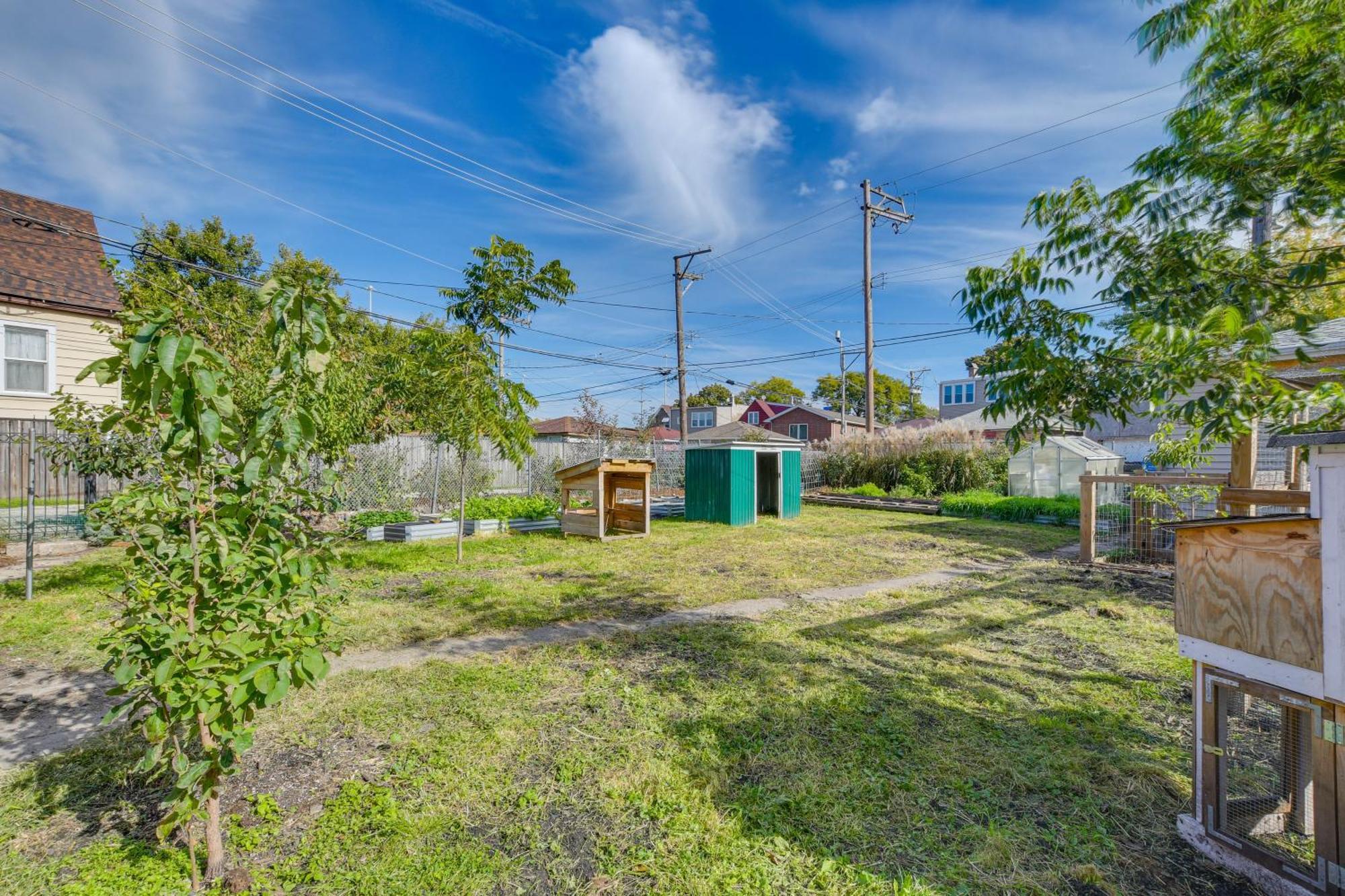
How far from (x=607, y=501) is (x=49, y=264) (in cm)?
1218

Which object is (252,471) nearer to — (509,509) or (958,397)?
(509,509)

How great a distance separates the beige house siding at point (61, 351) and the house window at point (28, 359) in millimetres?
79

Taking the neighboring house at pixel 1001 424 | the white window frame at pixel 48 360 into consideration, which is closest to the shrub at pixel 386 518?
the white window frame at pixel 48 360

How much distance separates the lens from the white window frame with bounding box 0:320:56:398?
10.6 metres

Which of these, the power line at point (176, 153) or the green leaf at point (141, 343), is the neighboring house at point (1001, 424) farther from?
the power line at point (176, 153)

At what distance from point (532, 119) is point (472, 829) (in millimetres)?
15288

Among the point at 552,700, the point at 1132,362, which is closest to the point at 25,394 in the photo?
the point at 552,700

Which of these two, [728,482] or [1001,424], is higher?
[1001,424]

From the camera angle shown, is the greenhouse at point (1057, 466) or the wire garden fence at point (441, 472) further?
the greenhouse at point (1057, 466)

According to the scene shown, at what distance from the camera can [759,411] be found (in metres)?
51.3

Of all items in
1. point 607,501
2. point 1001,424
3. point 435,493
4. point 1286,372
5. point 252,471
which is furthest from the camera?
point 1001,424

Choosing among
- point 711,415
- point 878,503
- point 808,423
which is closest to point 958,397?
point 808,423

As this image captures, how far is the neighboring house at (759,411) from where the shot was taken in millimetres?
50219

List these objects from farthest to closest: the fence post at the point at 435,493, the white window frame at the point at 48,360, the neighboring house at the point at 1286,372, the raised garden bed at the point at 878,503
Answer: the raised garden bed at the point at 878,503
the fence post at the point at 435,493
the white window frame at the point at 48,360
the neighboring house at the point at 1286,372
